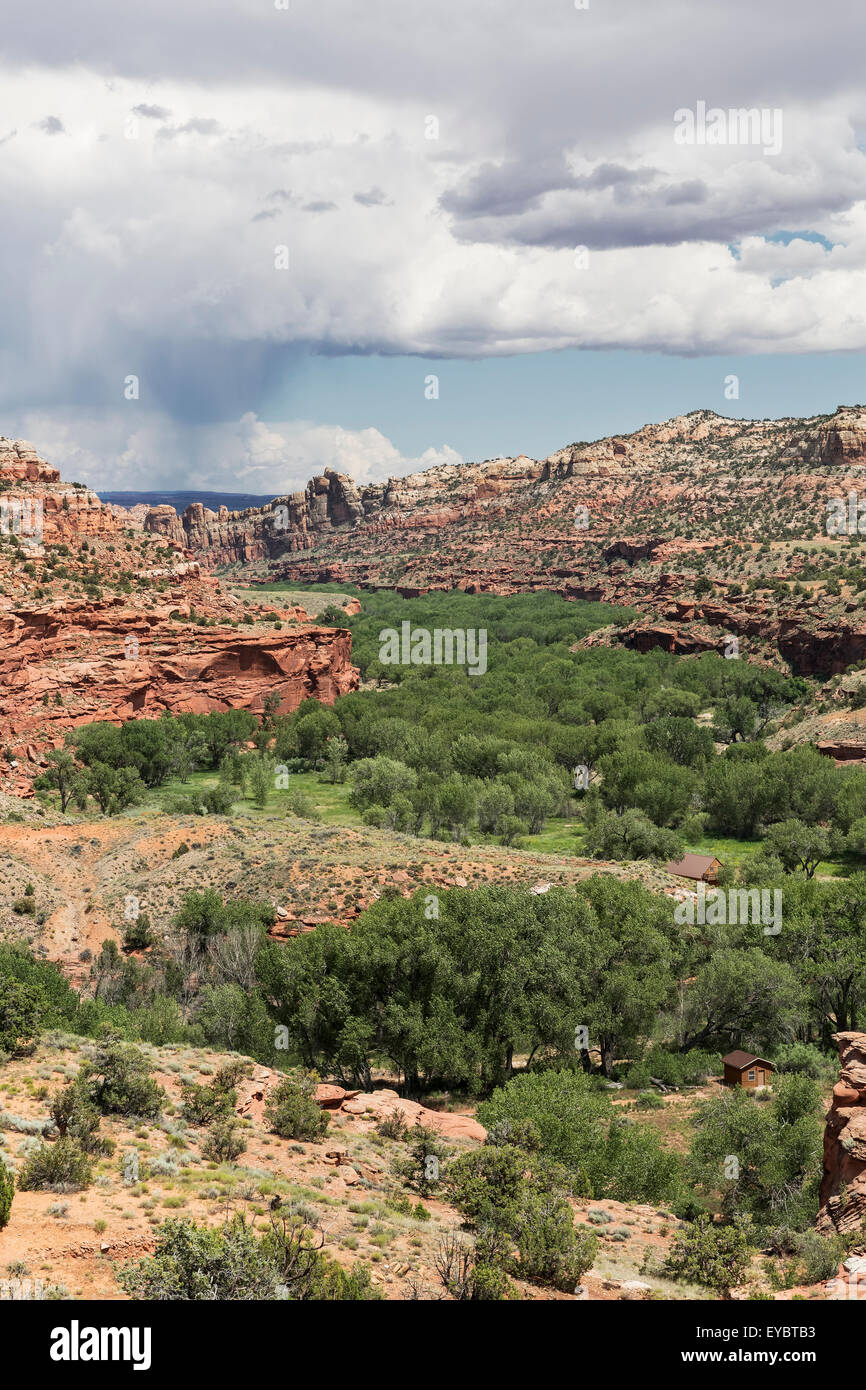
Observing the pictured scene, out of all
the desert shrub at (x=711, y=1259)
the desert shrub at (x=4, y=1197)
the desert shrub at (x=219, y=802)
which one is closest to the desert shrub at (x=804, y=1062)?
the desert shrub at (x=711, y=1259)

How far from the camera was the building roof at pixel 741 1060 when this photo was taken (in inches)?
1127

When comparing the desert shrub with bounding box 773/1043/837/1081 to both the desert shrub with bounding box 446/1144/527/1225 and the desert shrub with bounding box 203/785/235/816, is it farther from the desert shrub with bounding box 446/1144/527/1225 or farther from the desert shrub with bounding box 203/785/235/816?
the desert shrub with bounding box 203/785/235/816

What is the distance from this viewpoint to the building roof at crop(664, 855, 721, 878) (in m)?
45.7

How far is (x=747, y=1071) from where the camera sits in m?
28.5

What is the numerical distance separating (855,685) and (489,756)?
35427mm

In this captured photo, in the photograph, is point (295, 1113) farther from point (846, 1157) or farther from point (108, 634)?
point (108, 634)

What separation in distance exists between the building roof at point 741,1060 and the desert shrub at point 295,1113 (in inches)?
596

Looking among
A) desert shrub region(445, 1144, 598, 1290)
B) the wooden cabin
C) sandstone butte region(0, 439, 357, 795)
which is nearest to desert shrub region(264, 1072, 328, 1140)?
desert shrub region(445, 1144, 598, 1290)

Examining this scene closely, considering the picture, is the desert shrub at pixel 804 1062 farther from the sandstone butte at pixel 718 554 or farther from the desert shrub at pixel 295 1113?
the sandstone butte at pixel 718 554

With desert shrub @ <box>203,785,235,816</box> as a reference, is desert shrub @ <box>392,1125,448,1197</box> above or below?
above

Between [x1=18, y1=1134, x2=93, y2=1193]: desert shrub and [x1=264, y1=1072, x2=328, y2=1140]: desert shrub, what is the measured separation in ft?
15.0

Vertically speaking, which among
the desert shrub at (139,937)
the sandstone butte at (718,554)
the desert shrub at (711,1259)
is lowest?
the desert shrub at (139,937)
